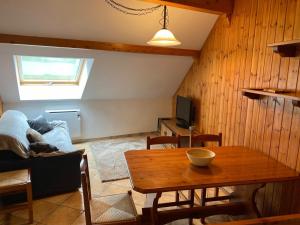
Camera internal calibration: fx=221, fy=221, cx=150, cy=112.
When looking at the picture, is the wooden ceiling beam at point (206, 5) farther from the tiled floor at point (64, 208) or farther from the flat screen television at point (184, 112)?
the tiled floor at point (64, 208)

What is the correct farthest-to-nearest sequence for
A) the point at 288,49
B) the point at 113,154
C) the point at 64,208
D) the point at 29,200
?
the point at 113,154
the point at 64,208
the point at 29,200
the point at 288,49

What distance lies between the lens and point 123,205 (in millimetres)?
1744

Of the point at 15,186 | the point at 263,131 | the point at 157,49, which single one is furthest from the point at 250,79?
the point at 15,186

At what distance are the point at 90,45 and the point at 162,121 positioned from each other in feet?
7.67

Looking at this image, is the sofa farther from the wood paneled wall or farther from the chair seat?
the wood paneled wall

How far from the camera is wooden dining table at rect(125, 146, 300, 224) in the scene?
5.11 feet

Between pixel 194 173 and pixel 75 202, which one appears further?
pixel 75 202

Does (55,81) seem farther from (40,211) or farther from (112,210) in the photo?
(112,210)

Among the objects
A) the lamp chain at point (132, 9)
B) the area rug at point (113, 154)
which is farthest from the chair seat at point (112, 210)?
the lamp chain at point (132, 9)

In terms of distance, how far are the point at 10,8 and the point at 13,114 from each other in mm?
1481

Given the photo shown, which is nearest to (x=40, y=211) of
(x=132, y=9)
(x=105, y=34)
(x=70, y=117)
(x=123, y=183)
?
(x=123, y=183)

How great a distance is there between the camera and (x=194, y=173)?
5.59 ft

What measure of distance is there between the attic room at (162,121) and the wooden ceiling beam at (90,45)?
15 mm

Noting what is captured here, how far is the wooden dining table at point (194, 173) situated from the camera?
1559 mm
